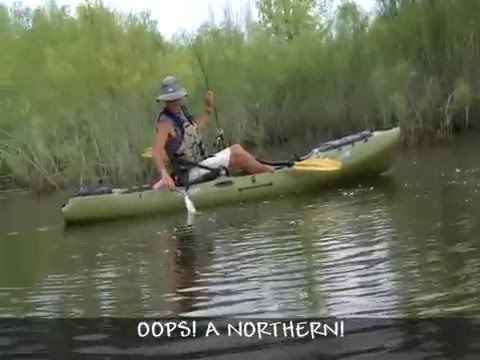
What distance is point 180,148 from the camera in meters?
11.3

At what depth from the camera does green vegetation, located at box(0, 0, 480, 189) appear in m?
17.9

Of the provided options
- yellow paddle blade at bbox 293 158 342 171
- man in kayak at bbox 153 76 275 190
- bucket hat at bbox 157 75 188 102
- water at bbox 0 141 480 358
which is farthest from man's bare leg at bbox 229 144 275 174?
bucket hat at bbox 157 75 188 102

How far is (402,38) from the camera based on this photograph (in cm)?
2198

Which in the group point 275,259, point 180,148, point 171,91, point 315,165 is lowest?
point 275,259

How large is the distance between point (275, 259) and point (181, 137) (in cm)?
390

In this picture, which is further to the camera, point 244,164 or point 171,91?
point 244,164

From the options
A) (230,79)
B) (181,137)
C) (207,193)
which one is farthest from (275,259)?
(230,79)

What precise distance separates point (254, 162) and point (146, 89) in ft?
22.2

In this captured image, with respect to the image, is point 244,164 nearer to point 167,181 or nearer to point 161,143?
point 167,181

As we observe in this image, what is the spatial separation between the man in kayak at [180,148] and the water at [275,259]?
0.59 meters

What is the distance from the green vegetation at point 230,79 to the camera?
706 inches

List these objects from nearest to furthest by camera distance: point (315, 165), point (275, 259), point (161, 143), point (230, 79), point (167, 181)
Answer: point (275, 259) → point (161, 143) → point (167, 181) → point (315, 165) → point (230, 79)

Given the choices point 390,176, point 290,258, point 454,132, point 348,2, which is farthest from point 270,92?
point 290,258

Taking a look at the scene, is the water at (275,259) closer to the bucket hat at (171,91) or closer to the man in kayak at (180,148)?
the man in kayak at (180,148)
